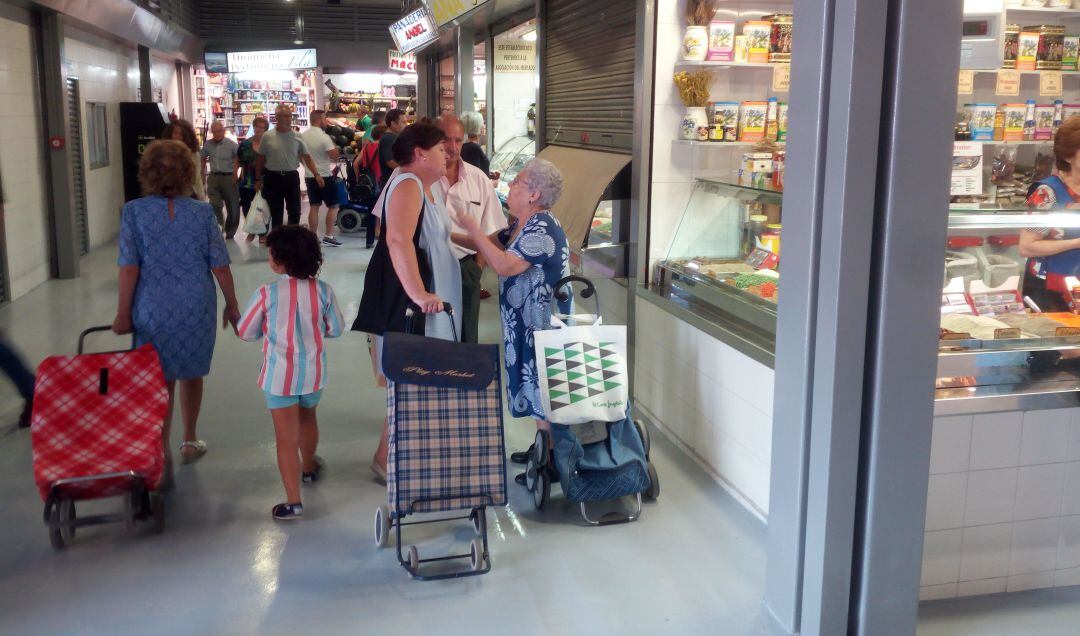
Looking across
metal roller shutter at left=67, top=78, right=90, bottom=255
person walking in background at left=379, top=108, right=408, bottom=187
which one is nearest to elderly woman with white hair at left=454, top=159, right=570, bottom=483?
person walking in background at left=379, top=108, right=408, bottom=187

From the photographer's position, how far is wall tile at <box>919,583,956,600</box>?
131 inches

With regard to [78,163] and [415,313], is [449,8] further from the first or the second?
[78,163]

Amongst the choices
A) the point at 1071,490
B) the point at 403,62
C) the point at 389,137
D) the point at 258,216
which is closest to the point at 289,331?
the point at 1071,490

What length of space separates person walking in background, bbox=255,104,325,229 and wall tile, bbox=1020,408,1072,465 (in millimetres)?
9093

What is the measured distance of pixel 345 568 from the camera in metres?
3.58

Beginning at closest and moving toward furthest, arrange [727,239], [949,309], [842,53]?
[842,53]
[949,309]
[727,239]

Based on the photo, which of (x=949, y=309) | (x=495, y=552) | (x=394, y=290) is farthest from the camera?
(x=394, y=290)

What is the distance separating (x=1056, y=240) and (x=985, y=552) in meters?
1.20

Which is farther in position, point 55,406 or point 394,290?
point 394,290

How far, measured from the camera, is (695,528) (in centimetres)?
394

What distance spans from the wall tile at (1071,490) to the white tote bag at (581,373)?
5.36ft

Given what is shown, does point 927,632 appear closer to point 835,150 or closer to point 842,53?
point 835,150

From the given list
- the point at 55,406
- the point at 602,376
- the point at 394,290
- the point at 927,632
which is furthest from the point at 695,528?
the point at 55,406

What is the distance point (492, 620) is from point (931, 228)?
189 centimetres
